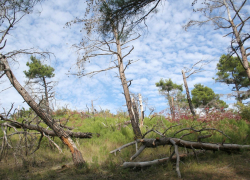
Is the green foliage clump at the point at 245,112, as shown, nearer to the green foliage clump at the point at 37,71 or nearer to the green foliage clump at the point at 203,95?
the green foliage clump at the point at 203,95

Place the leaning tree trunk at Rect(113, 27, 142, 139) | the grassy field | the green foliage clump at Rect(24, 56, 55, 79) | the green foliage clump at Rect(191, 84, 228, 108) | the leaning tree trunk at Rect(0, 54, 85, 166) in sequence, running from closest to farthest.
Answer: the grassy field, the leaning tree trunk at Rect(0, 54, 85, 166), the leaning tree trunk at Rect(113, 27, 142, 139), the green foliage clump at Rect(24, 56, 55, 79), the green foliage clump at Rect(191, 84, 228, 108)

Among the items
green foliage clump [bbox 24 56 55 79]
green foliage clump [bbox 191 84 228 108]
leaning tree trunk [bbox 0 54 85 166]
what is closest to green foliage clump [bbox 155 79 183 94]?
green foliage clump [bbox 191 84 228 108]

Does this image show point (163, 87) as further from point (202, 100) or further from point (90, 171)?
point (90, 171)

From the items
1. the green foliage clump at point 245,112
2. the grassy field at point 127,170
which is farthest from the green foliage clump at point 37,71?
the green foliage clump at point 245,112

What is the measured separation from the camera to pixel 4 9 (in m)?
6.64

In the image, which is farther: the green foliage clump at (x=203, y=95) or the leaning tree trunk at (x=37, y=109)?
the green foliage clump at (x=203, y=95)

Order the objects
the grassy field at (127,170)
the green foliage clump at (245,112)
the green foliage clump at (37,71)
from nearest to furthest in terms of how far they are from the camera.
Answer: the grassy field at (127,170)
the green foliage clump at (245,112)
the green foliage clump at (37,71)

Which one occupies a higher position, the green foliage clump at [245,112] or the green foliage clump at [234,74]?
the green foliage clump at [234,74]

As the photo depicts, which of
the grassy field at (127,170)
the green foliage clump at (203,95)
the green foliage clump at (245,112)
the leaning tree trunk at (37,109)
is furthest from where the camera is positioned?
the green foliage clump at (203,95)

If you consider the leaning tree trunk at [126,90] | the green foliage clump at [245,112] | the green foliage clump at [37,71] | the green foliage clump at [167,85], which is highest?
the green foliage clump at [37,71]

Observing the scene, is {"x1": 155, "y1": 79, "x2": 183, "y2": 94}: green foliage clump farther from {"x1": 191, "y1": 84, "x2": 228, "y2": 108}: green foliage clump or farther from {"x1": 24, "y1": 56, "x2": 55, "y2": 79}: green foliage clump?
{"x1": 24, "y1": 56, "x2": 55, "y2": 79}: green foliage clump

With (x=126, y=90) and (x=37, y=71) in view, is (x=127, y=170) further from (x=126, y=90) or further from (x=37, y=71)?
(x=37, y=71)

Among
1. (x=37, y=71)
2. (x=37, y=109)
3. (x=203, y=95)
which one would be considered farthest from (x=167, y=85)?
(x=37, y=109)

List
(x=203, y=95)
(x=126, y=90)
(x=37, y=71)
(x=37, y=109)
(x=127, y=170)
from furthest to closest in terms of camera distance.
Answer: (x=203, y=95) < (x=37, y=71) < (x=126, y=90) < (x=37, y=109) < (x=127, y=170)
